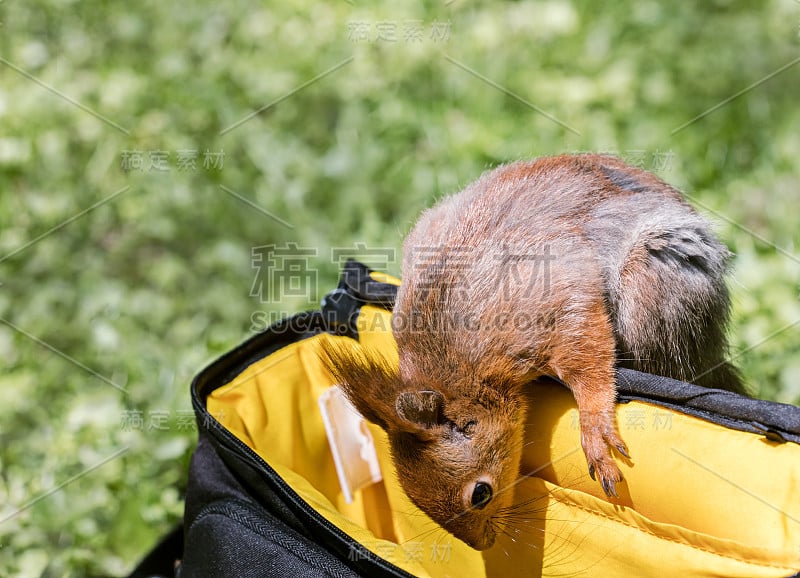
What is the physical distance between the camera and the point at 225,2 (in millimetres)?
4844

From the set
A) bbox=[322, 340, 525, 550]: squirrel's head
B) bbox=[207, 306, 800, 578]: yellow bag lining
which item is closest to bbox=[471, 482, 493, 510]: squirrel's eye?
bbox=[322, 340, 525, 550]: squirrel's head

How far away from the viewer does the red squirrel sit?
1749 millimetres

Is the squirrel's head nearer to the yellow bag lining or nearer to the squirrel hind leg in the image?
the yellow bag lining

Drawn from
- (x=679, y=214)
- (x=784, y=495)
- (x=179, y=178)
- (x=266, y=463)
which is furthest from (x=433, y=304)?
(x=179, y=178)

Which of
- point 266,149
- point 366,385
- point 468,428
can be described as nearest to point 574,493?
Answer: point 468,428

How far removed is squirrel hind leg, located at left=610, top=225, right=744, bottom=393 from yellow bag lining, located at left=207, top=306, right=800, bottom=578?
27 cm

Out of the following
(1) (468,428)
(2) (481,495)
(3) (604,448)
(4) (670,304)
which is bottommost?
(2) (481,495)

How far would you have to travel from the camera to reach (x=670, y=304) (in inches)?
75.7

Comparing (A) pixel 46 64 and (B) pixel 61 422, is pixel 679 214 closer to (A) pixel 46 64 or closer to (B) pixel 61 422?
(B) pixel 61 422

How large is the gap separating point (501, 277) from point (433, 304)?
19 cm

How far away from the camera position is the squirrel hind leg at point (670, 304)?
1.91m

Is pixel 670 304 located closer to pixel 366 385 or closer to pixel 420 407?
pixel 420 407

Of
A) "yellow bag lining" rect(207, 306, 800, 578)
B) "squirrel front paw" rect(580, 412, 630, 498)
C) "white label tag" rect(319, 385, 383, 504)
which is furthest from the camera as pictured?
"white label tag" rect(319, 385, 383, 504)

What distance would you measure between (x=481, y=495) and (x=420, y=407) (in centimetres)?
27
